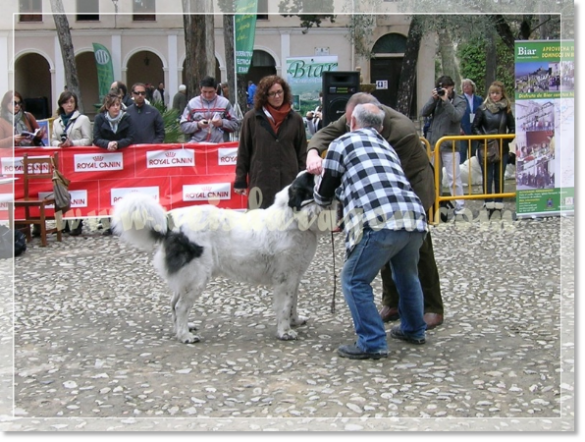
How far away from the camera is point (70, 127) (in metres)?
11.4

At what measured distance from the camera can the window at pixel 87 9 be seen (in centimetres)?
3706

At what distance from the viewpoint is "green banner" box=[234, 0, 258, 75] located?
46.7 ft

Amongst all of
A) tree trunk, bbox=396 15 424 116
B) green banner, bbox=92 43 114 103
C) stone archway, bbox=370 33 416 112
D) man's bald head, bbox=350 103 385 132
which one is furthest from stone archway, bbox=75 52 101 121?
man's bald head, bbox=350 103 385 132

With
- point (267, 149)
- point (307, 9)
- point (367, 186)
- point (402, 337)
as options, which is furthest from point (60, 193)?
point (307, 9)

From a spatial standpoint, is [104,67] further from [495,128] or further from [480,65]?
[480,65]

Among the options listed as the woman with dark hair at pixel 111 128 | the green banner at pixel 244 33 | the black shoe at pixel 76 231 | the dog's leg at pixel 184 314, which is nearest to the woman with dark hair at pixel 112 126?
the woman with dark hair at pixel 111 128

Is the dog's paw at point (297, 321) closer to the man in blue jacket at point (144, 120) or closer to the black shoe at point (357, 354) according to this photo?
the black shoe at point (357, 354)

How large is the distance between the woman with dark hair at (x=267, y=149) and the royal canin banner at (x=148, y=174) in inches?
147

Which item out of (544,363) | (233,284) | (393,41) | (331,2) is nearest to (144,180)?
(233,284)

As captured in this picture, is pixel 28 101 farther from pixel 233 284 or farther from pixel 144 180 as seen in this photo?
pixel 233 284

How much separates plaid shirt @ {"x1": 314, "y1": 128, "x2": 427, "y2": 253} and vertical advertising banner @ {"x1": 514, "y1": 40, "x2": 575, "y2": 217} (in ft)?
22.2

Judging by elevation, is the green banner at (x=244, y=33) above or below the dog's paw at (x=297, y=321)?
above

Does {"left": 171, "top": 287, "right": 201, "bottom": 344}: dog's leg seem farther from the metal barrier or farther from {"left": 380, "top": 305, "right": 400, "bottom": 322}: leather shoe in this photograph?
the metal barrier

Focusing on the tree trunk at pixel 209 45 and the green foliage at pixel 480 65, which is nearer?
the tree trunk at pixel 209 45
